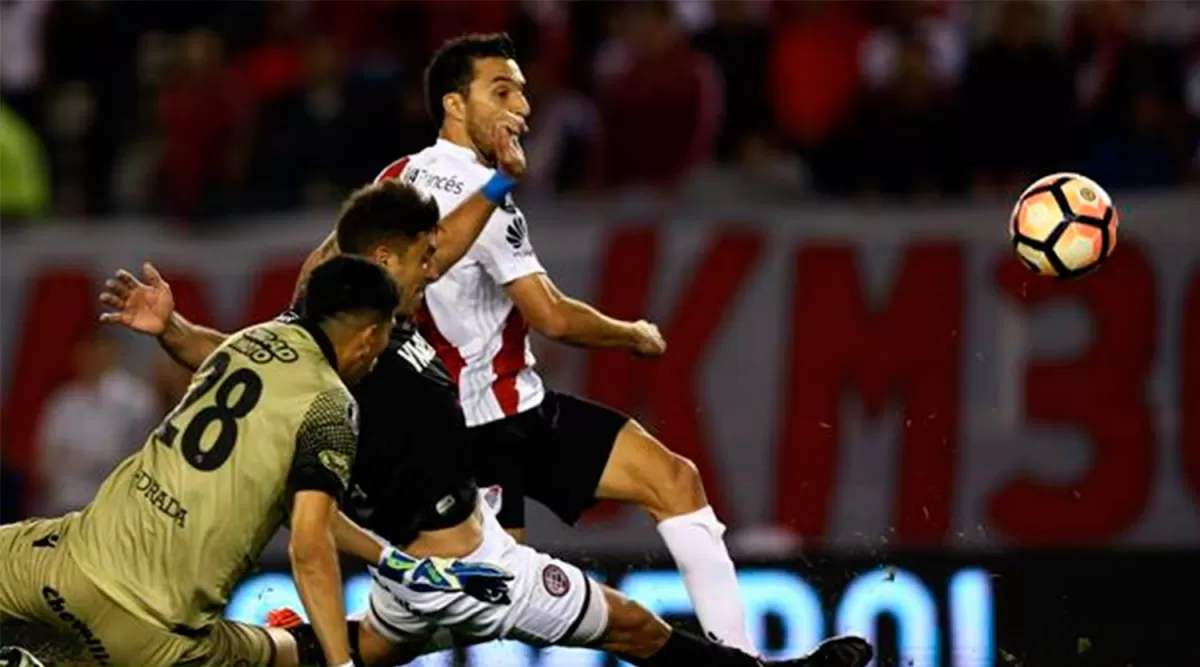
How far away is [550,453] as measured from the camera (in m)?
9.84

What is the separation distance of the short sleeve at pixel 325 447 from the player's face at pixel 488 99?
4.77 ft

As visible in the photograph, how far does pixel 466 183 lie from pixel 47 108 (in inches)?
339

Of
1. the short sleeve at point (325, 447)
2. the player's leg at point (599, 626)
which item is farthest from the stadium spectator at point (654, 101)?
the short sleeve at point (325, 447)

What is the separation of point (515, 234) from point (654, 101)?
6.34 m

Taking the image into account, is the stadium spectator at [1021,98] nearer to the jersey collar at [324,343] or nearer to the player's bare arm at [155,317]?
the player's bare arm at [155,317]

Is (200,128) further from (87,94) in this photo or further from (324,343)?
(324,343)

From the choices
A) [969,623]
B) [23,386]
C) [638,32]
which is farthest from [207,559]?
[23,386]

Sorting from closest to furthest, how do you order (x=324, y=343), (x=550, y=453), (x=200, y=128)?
(x=324, y=343), (x=550, y=453), (x=200, y=128)

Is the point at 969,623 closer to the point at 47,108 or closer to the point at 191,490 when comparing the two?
the point at 191,490

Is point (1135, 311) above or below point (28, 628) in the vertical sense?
above

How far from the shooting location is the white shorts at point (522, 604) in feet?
30.0

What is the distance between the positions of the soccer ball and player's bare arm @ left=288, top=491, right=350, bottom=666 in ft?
9.89

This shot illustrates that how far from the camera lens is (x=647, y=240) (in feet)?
53.3

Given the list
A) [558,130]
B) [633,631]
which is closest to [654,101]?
[558,130]
